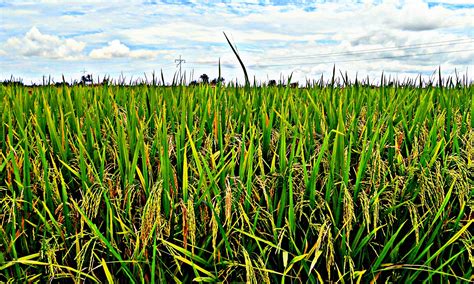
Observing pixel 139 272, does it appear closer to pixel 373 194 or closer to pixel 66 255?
pixel 66 255

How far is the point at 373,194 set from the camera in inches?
76.7

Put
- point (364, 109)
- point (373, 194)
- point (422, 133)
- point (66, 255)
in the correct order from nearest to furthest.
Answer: point (66, 255) → point (373, 194) → point (422, 133) → point (364, 109)

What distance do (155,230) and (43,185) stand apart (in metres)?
0.58

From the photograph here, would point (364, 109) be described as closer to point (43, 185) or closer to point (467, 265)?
point (467, 265)

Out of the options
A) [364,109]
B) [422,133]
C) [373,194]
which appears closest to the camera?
[373,194]

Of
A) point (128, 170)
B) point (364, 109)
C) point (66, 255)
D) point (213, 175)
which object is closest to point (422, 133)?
point (364, 109)

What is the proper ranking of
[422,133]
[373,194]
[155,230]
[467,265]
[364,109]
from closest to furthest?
[155,230], [373,194], [467,265], [422,133], [364,109]

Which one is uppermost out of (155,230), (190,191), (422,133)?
(422,133)

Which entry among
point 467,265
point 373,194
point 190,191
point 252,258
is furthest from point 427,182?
point 190,191

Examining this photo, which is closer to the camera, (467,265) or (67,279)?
(67,279)

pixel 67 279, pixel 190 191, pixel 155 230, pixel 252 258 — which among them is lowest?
pixel 67 279

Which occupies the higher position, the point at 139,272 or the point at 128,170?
the point at 128,170

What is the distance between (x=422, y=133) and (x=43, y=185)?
6.07ft

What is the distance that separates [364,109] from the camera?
303cm
